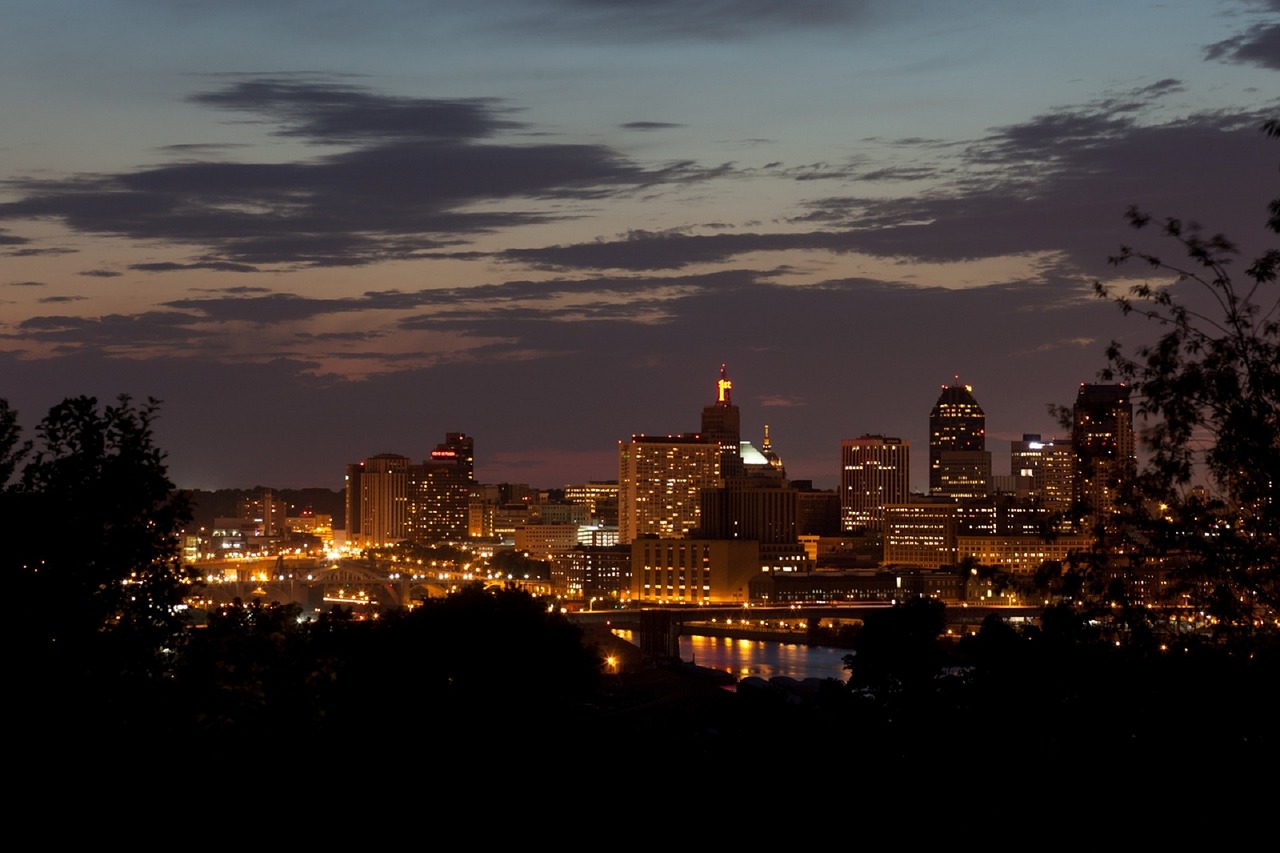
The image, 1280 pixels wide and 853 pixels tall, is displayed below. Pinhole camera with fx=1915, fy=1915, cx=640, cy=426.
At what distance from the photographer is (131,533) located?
13.2m

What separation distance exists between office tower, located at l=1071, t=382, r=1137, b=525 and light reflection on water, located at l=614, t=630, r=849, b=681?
5805 cm

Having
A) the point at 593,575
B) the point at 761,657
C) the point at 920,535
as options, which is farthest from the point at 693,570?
the point at 761,657

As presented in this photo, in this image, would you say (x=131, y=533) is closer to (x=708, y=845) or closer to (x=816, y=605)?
(x=708, y=845)

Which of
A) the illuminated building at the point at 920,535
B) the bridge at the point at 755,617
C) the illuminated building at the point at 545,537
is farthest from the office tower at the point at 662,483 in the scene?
the bridge at the point at 755,617

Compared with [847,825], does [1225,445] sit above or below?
above

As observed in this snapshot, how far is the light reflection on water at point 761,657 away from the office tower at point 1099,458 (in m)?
58.0

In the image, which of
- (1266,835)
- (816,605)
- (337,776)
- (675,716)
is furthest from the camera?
(816,605)

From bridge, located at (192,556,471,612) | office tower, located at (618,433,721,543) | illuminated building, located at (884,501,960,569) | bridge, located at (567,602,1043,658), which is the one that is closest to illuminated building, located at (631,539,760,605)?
bridge, located at (192,556,471,612)

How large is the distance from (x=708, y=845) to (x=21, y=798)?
7933 millimetres

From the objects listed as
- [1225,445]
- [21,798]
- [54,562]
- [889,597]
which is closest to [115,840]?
[21,798]

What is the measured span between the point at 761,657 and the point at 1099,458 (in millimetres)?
78006

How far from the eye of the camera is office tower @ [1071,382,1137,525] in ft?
36.0

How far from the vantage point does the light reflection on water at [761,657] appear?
7681 cm

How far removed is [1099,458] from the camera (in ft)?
37.1
